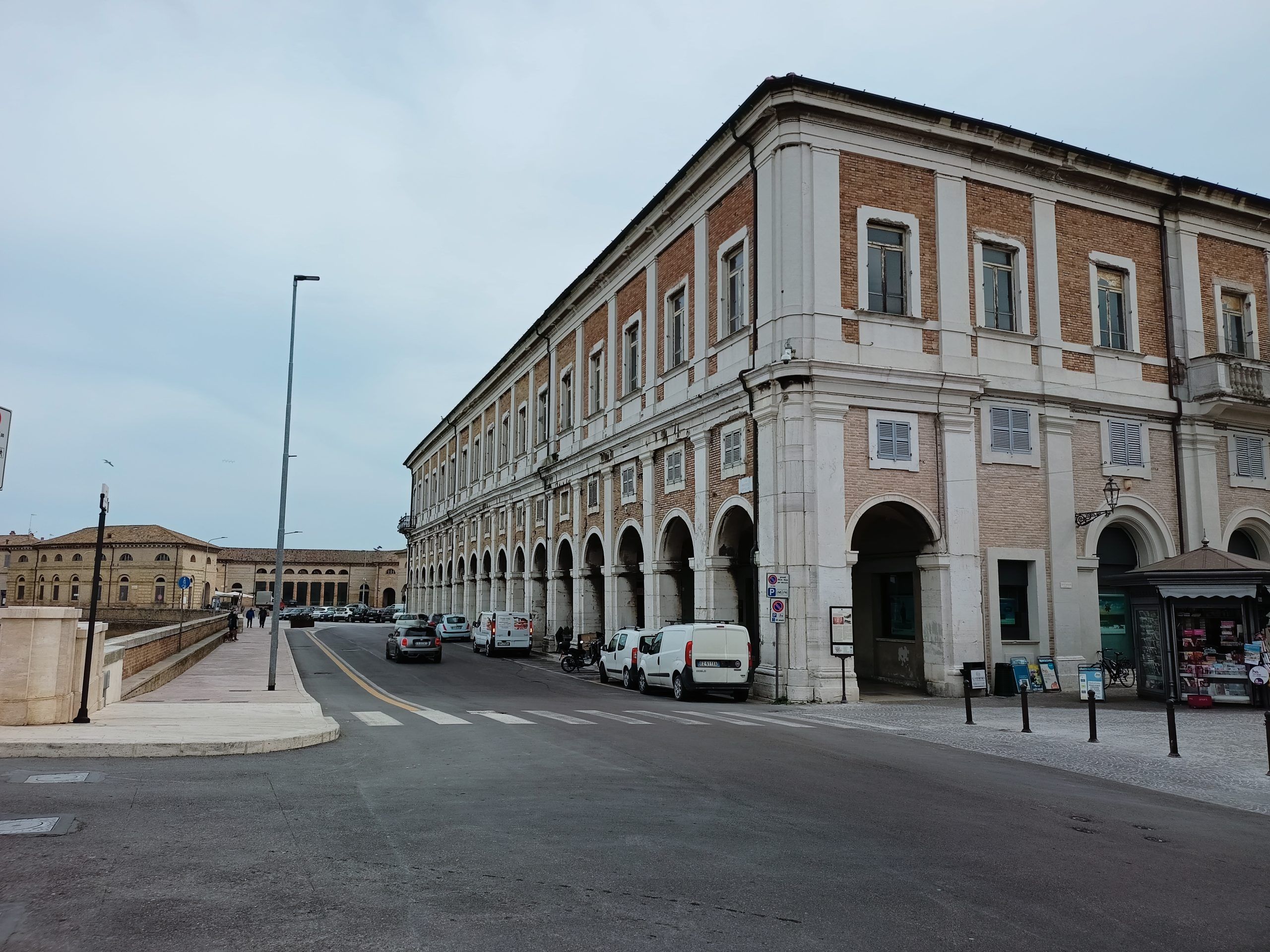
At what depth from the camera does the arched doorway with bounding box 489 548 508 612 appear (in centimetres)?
5212

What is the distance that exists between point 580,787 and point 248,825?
3.14 m

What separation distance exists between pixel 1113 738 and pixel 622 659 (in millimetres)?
14242

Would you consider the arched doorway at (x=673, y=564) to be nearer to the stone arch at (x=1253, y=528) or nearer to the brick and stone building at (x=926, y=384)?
the brick and stone building at (x=926, y=384)

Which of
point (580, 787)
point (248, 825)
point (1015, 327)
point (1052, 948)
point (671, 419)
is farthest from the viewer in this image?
point (671, 419)

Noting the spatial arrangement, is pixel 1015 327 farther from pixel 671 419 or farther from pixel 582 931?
pixel 582 931

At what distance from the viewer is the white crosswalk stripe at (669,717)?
662 inches

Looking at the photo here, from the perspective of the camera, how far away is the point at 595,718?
17000 mm

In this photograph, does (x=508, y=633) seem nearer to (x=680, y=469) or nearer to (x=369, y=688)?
(x=680, y=469)

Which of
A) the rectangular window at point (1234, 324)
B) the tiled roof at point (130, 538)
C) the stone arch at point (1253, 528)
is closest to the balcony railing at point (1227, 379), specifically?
the rectangular window at point (1234, 324)

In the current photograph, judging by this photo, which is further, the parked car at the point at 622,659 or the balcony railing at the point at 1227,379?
the balcony railing at the point at 1227,379

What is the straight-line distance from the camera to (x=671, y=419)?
2928 centimetres

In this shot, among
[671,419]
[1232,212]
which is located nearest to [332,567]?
[671,419]

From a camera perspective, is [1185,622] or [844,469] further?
[844,469]

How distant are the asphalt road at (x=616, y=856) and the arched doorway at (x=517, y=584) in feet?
118
